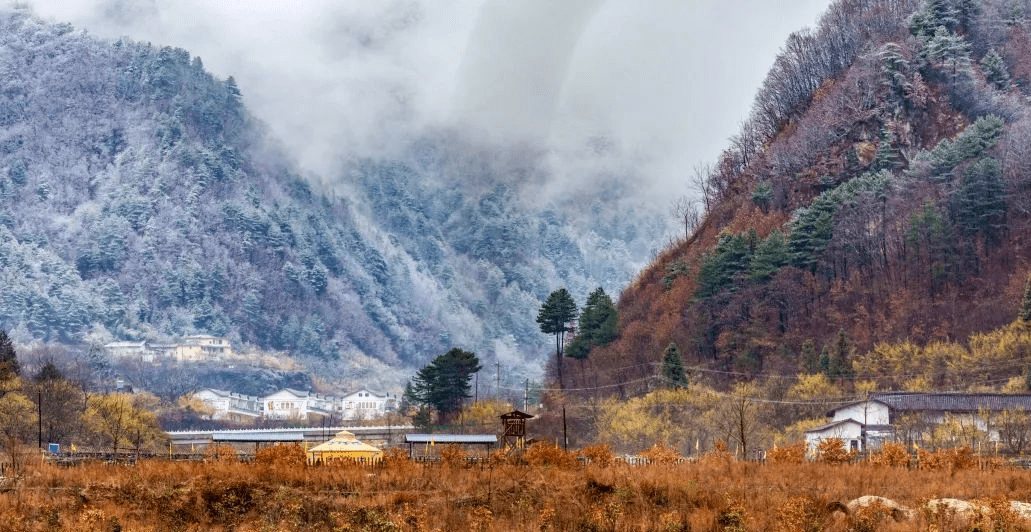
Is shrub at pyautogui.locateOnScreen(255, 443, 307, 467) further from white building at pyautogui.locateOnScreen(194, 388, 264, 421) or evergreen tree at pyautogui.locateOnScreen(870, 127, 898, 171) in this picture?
white building at pyautogui.locateOnScreen(194, 388, 264, 421)

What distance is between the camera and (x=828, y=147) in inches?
4626

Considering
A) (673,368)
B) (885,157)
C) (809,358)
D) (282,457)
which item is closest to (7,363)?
(673,368)

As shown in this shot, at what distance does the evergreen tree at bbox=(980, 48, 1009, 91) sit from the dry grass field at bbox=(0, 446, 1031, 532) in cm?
7819

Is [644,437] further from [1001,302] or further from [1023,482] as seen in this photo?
[1023,482]

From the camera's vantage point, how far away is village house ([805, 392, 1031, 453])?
73.7 m

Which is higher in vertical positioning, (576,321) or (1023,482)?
(576,321)

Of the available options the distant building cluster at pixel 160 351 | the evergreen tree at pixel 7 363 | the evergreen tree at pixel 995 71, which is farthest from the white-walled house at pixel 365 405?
the evergreen tree at pixel 995 71

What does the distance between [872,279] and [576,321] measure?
3432cm

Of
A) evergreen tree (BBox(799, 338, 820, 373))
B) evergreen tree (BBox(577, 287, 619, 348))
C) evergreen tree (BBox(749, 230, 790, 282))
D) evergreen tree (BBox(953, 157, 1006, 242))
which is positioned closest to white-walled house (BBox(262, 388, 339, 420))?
evergreen tree (BBox(577, 287, 619, 348))

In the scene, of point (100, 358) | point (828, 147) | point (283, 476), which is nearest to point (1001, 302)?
point (828, 147)

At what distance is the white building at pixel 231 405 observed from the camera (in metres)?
169

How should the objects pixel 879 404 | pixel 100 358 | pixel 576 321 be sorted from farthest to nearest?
pixel 100 358
pixel 576 321
pixel 879 404

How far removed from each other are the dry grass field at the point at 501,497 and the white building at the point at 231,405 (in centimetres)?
12269

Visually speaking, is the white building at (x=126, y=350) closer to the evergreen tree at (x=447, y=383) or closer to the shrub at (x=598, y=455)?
the evergreen tree at (x=447, y=383)
